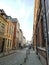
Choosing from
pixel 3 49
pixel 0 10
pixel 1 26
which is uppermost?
pixel 0 10

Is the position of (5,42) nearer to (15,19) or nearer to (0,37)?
(0,37)

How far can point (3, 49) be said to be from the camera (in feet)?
86.6

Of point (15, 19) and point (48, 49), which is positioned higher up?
point (15, 19)

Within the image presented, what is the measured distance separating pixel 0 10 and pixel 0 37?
703 cm

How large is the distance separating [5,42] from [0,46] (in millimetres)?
3173

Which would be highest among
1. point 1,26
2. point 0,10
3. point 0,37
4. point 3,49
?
point 0,10

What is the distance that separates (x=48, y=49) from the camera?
16.7 feet

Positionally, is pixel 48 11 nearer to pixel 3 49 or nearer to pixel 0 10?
pixel 3 49

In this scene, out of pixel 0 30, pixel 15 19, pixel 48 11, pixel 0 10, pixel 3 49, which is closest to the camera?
pixel 48 11

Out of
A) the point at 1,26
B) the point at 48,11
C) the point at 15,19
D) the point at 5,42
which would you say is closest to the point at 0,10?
the point at 1,26

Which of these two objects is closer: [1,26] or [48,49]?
[48,49]

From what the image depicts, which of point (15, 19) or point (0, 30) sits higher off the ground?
point (15, 19)

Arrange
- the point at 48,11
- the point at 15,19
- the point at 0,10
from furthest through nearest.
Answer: the point at 15,19 → the point at 0,10 → the point at 48,11

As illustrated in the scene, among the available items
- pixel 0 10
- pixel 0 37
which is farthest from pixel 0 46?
pixel 0 10
